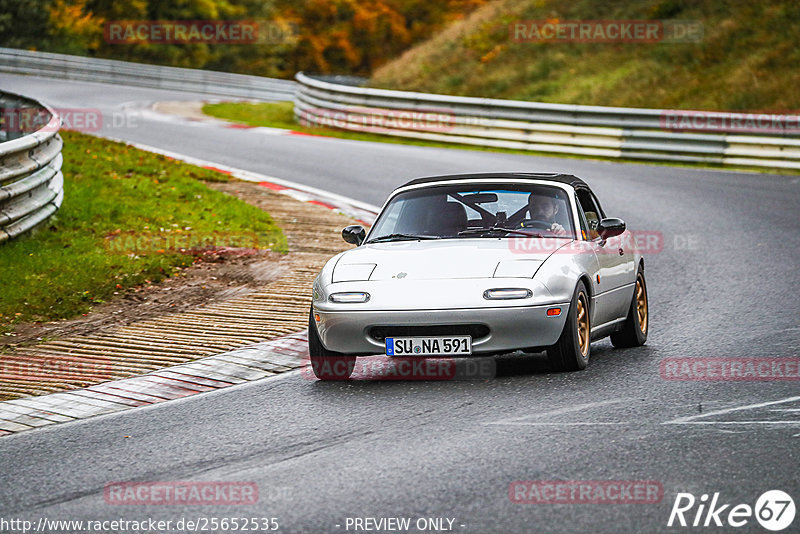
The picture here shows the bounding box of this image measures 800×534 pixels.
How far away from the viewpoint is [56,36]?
56.8 m

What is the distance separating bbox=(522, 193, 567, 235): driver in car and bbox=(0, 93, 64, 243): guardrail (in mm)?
5506

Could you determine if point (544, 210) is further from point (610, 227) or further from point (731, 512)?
point (731, 512)

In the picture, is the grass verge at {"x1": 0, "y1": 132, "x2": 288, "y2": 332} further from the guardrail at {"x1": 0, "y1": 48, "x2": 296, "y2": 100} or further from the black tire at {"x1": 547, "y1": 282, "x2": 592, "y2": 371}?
the guardrail at {"x1": 0, "y1": 48, "x2": 296, "y2": 100}

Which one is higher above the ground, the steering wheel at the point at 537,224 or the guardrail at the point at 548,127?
the steering wheel at the point at 537,224

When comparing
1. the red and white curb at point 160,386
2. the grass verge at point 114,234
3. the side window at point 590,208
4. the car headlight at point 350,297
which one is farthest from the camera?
the grass verge at point 114,234

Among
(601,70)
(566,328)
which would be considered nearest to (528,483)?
(566,328)

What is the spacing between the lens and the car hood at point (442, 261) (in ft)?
26.6

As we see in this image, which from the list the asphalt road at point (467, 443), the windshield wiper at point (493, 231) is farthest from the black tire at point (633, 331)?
the windshield wiper at point (493, 231)

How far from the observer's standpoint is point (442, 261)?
826 centimetres

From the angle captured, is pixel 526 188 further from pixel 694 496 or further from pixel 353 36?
pixel 353 36

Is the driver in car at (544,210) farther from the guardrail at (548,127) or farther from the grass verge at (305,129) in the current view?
the guardrail at (548,127)

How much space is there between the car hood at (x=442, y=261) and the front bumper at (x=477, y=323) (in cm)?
29

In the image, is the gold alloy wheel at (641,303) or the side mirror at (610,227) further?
the gold alloy wheel at (641,303)

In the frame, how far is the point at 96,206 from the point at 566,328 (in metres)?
8.30
